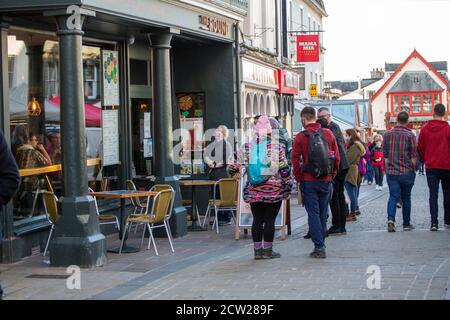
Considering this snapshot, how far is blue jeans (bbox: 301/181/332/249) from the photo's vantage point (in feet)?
31.1

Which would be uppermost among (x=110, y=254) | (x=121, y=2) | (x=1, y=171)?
(x=121, y=2)

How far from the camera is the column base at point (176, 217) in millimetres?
12320

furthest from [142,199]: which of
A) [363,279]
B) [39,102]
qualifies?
[363,279]

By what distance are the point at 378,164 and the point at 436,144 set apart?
514 inches

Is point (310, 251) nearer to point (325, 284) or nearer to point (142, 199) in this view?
point (325, 284)

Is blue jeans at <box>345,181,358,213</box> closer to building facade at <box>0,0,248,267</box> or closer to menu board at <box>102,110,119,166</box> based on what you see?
building facade at <box>0,0,248,267</box>

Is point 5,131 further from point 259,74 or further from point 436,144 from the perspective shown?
point 259,74

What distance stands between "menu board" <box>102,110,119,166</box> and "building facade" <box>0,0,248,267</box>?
2 centimetres

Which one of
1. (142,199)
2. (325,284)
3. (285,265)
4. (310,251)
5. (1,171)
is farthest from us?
(142,199)

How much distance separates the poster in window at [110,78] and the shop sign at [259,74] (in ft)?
12.7

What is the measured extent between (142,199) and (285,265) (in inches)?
203

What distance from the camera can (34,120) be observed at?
1117 cm

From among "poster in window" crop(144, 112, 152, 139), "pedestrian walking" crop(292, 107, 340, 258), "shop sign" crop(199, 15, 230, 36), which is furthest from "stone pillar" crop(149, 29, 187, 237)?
"pedestrian walking" crop(292, 107, 340, 258)

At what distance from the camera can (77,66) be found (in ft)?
31.1
